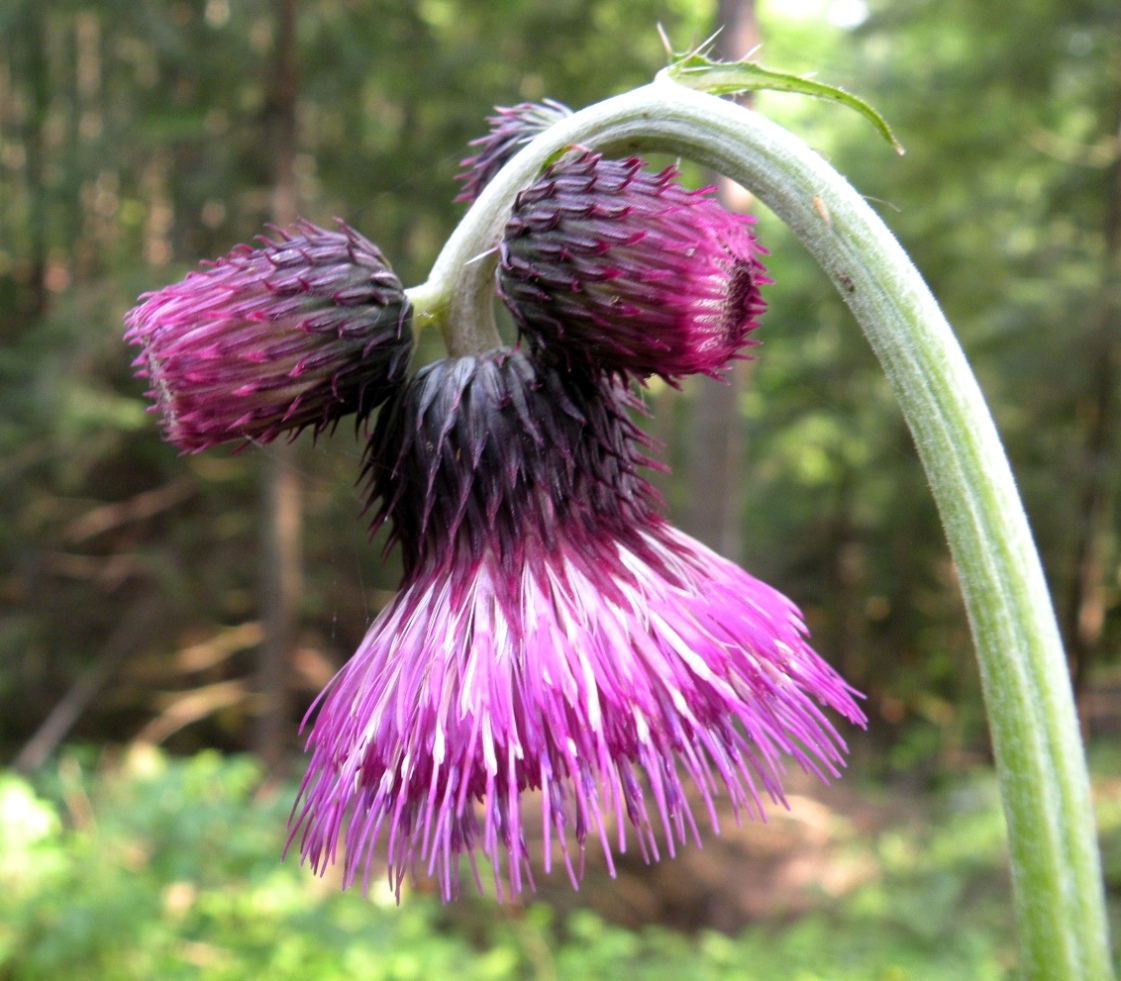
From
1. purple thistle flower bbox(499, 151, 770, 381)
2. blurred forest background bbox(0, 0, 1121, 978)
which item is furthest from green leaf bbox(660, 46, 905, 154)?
blurred forest background bbox(0, 0, 1121, 978)

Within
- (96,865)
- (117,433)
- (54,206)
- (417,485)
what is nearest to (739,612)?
(417,485)

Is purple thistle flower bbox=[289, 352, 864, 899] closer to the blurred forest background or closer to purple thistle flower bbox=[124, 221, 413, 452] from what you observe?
purple thistle flower bbox=[124, 221, 413, 452]

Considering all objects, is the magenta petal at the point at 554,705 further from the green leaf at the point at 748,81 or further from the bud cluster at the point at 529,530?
the green leaf at the point at 748,81

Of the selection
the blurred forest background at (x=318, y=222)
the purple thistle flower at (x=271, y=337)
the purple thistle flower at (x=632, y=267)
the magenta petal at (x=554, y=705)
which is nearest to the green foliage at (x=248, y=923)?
the blurred forest background at (x=318, y=222)

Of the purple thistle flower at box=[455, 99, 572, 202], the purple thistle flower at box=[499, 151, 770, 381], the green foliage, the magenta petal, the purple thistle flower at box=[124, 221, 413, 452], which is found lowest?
the green foliage

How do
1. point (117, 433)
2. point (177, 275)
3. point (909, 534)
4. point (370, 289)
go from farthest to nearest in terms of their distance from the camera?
point (909, 534)
point (117, 433)
point (177, 275)
point (370, 289)

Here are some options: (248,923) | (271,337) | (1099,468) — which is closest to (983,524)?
(271,337)

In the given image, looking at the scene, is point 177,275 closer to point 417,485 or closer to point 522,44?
point 522,44

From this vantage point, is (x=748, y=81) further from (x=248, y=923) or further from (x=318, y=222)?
(x=318, y=222)
